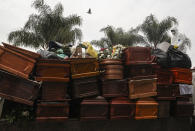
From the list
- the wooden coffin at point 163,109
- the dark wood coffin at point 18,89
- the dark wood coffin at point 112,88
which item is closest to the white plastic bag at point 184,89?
the wooden coffin at point 163,109

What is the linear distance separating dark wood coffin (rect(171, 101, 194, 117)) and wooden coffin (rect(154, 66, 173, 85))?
66 centimetres

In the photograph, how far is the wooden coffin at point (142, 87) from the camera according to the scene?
4270mm

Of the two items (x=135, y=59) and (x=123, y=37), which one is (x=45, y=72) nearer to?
(x=135, y=59)

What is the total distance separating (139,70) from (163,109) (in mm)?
1181

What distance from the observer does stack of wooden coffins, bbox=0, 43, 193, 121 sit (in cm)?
370

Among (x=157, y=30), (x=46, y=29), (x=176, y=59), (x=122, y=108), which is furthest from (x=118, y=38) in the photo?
(x=122, y=108)

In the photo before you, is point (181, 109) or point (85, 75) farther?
point (181, 109)

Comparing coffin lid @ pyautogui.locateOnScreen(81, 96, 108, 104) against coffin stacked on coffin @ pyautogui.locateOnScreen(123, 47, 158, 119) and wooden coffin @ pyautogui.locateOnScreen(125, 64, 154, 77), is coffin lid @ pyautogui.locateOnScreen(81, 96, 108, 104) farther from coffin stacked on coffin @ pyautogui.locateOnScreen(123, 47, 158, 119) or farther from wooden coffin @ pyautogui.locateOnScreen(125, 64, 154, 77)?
wooden coffin @ pyautogui.locateOnScreen(125, 64, 154, 77)

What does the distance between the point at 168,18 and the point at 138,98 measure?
10.6 metres

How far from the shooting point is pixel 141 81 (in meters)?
4.36

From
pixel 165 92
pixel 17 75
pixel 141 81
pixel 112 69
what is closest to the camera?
pixel 17 75

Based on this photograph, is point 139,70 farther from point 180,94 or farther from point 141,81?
point 180,94

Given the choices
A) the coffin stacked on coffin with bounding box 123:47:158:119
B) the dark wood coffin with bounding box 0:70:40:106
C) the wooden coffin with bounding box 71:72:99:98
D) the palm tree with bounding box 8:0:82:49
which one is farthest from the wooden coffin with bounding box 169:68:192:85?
the palm tree with bounding box 8:0:82:49

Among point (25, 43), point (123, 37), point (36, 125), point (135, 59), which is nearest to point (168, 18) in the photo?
point (123, 37)
